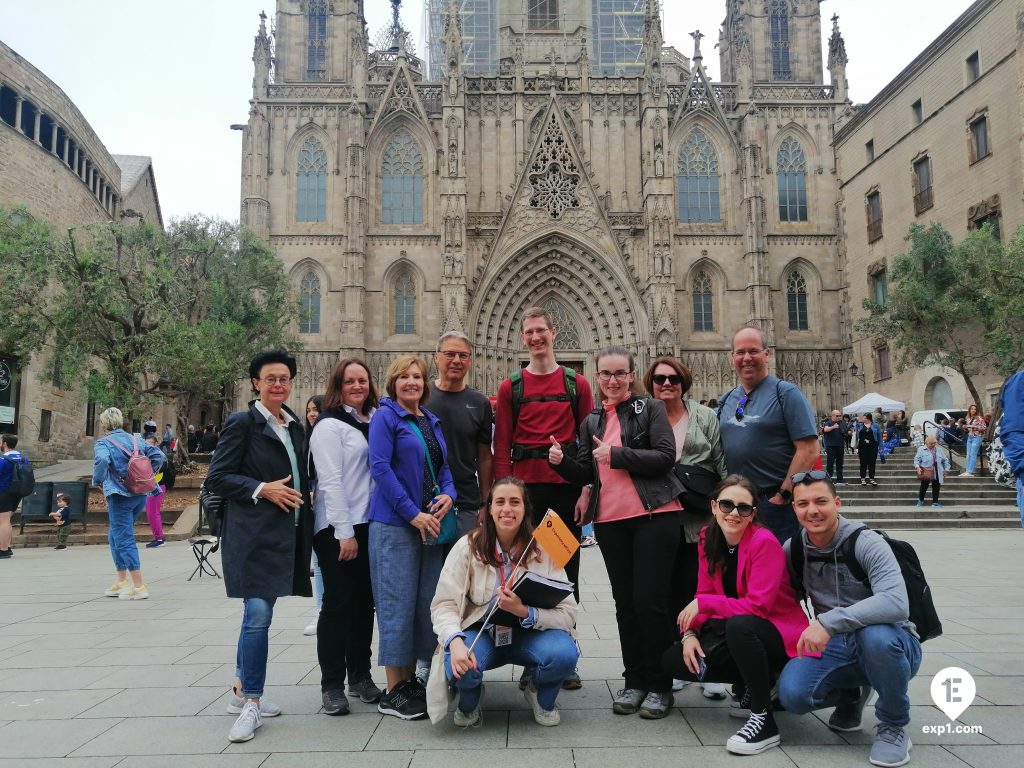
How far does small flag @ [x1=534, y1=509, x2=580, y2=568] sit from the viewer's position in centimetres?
416

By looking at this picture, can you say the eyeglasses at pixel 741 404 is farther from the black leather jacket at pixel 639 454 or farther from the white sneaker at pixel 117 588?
the white sneaker at pixel 117 588

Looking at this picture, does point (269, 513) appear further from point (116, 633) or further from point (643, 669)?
point (116, 633)

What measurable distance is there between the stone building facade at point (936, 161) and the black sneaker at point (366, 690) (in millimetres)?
25490

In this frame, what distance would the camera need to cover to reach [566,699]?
179 inches

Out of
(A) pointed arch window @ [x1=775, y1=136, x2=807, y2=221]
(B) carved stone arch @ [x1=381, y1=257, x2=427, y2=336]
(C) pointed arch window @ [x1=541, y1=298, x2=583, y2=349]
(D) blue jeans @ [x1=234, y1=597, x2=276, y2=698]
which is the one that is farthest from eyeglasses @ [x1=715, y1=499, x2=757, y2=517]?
(A) pointed arch window @ [x1=775, y1=136, x2=807, y2=221]

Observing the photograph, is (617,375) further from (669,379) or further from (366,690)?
(366,690)

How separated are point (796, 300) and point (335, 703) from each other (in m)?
33.0

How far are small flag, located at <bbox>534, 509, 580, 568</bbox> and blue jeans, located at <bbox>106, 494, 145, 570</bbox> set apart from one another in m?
6.06

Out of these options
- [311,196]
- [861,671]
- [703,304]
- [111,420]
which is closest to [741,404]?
[861,671]

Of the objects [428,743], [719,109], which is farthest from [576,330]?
[428,743]

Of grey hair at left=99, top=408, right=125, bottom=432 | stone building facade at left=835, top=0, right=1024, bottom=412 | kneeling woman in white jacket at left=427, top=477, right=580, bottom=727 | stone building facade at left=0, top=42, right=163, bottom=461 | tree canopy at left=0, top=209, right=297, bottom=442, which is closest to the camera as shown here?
kneeling woman in white jacket at left=427, top=477, right=580, bottom=727

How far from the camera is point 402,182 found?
108ft

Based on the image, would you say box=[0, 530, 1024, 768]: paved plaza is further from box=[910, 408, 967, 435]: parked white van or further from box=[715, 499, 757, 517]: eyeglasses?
box=[910, 408, 967, 435]: parked white van

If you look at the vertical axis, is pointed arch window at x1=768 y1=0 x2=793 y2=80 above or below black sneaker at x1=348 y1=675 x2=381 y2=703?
above
